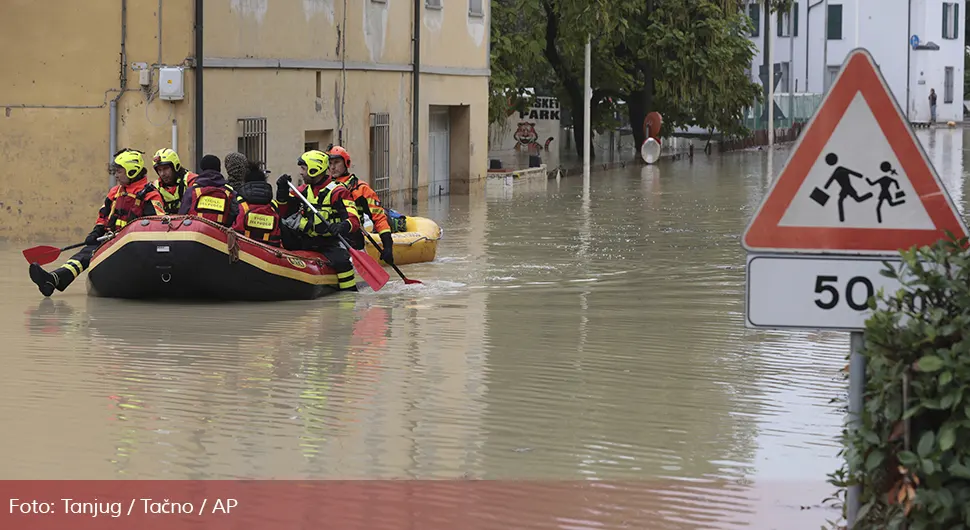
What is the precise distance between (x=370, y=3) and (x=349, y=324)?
49.5ft

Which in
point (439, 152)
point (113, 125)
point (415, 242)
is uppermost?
Result: point (113, 125)

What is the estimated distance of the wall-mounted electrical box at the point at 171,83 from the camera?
70.1ft

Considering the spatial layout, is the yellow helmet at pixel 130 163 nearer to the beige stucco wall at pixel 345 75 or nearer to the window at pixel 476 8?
the beige stucco wall at pixel 345 75

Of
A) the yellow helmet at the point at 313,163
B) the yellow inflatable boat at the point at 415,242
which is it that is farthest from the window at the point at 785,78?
the yellow helmet at the point at 313,163

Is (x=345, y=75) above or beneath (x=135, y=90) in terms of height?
above

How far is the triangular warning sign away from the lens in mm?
5383

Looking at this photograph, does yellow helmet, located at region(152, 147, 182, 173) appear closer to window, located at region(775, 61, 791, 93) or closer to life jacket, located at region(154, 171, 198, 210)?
life jacket, located at region(154, 171, 198, 210)

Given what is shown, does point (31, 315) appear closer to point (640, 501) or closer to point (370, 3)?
point (640, 501)

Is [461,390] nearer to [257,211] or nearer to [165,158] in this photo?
[257,211]

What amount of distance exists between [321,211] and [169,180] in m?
1.56

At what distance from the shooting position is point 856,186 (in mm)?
5422

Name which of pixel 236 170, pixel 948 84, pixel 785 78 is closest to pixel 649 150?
pixel 236 170

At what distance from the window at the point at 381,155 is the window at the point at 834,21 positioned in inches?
2095

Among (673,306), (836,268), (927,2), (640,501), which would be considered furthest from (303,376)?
(927,2)
